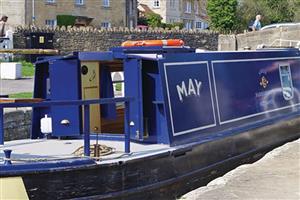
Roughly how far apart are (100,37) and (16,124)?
22363 millimetres

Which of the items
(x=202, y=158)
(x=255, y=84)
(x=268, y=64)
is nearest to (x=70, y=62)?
(x=202, y=158)

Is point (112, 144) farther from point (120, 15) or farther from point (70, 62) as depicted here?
point (120, 15)

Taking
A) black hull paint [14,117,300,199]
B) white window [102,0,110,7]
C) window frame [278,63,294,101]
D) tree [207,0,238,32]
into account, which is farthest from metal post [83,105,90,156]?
tree [207,0,238,32]

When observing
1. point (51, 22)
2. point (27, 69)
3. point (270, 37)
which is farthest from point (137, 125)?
point (51, 22)

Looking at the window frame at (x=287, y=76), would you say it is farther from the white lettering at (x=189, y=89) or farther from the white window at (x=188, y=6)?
the white window at (x=188, y=6)

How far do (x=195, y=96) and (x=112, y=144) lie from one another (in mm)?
1273

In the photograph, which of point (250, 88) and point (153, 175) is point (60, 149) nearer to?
point (153, 175)

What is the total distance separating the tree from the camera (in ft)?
157

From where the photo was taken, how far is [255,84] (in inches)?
365

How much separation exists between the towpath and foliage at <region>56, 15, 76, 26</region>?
116 ft

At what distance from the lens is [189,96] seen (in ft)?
25.2

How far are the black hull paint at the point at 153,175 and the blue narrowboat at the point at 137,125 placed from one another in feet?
0.03

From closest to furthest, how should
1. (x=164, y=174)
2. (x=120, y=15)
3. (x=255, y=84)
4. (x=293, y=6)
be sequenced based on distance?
(x=164, y=174) → (x=255, y=84) → (x=293, y=6) → (x=120, y=15)

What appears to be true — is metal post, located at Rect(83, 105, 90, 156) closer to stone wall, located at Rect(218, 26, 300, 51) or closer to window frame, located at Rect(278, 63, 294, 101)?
window frame, located at Rect(278, 63, 294, 101)
